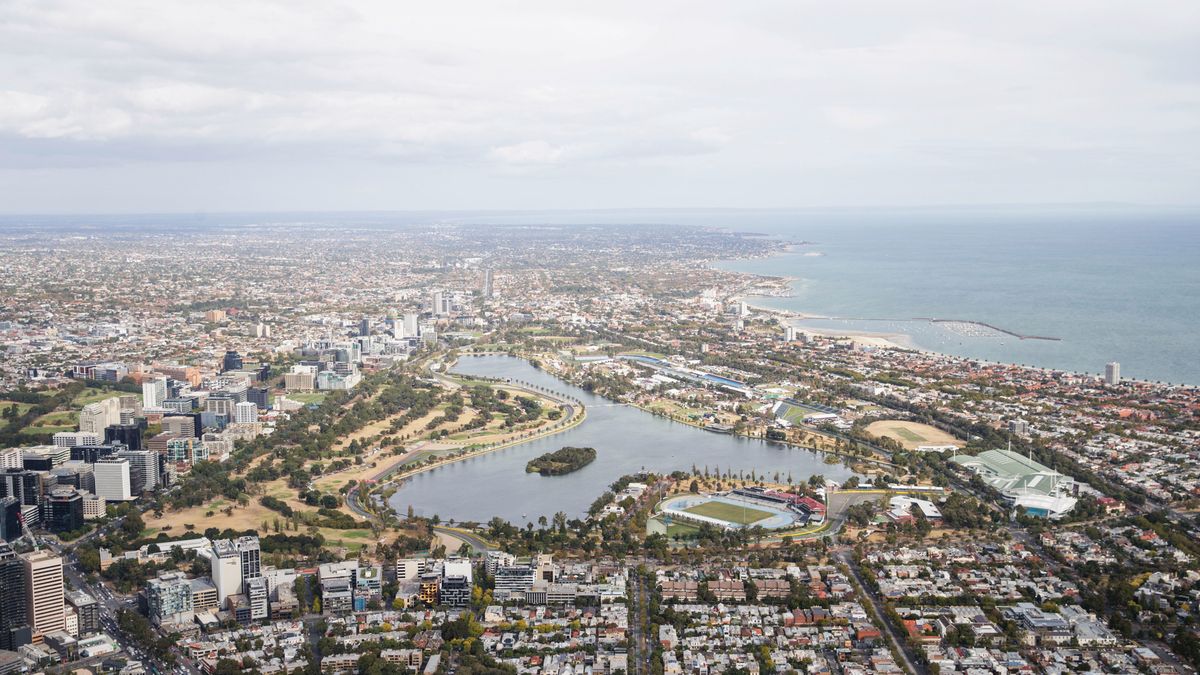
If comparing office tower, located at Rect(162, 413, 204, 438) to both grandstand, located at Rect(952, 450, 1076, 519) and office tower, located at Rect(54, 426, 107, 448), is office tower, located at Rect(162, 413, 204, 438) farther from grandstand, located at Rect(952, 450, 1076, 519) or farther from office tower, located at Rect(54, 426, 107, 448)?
grandstand, located at Rect(952, 450, 1076, 519)

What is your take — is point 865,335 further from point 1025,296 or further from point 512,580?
point 512,580

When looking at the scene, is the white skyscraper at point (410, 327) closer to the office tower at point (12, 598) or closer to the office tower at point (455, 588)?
the office tower at point (455, 588)

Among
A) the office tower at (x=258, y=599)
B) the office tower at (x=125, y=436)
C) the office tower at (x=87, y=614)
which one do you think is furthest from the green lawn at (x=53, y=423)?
the office tower at (x=258, y=599)

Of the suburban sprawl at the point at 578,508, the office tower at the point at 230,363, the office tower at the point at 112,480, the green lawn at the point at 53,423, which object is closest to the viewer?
the suburban sprawl at the point at 578,508

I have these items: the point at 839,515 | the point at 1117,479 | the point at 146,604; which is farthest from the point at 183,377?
the point at 1117,479

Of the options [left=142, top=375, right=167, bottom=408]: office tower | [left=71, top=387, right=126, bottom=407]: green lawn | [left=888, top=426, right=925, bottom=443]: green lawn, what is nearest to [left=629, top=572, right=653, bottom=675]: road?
[left=888, top=426, right=925, bottom=443]: green lawn

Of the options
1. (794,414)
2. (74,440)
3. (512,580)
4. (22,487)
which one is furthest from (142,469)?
(794,414)

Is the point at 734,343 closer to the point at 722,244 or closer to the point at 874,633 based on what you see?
the point at 874,633
